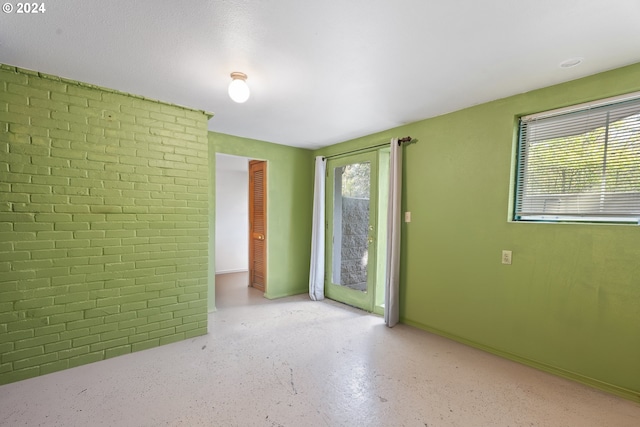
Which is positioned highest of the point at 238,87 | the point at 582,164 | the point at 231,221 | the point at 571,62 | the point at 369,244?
the point at 571,62

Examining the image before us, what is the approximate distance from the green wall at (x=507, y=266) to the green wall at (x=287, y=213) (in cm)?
176

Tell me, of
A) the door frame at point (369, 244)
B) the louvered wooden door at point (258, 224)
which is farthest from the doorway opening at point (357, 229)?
the louvered wooden door at point (258, 224)

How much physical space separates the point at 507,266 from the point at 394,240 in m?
1.14

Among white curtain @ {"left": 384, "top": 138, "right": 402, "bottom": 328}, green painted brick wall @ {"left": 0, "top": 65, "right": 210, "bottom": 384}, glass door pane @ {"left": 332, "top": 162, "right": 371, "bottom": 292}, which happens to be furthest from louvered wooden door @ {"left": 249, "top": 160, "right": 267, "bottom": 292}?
white curtain @ {"left": 384, "top": 138, "right": 402, "bottom": 328}

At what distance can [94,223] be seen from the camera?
8.01 ft

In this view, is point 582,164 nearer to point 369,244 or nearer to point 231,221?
point 369,244

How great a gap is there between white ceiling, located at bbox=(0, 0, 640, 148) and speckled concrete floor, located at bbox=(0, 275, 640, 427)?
A: 241 centimetres

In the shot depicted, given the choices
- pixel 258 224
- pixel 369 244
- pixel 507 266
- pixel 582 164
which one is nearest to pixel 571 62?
pixel 582 164

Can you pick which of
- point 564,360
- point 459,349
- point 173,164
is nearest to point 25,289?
point 173,164

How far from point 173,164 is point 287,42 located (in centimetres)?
176

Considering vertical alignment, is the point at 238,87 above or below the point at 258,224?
above

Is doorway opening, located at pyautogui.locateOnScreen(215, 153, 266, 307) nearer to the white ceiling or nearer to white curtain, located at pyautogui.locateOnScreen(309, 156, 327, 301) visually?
white curtain, located at pyautogui.locateOnScreen(309, 156, 327, 301)

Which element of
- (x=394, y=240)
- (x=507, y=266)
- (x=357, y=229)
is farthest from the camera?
(x=357, y=229)

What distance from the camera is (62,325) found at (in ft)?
7.58
